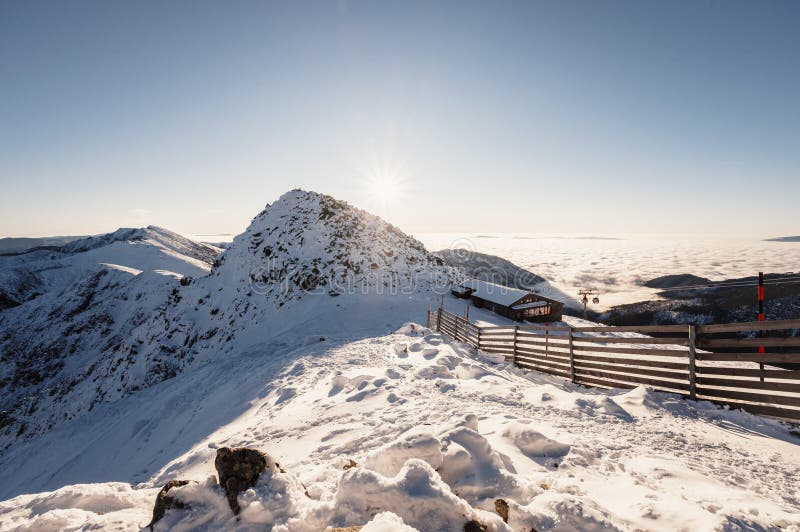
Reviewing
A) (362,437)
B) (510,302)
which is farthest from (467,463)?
(510,302)

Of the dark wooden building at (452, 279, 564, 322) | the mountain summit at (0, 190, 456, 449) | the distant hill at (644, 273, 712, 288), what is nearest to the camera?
the mountain summit at (0, 190, 456, 449)

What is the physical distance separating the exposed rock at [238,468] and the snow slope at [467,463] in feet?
0.36

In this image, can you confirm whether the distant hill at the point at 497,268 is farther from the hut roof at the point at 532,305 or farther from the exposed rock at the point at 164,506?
the exposed rock at the point at 164,506

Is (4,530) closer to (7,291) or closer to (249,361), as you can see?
(249,361)

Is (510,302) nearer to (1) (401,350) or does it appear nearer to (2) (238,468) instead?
(1) (401,350)

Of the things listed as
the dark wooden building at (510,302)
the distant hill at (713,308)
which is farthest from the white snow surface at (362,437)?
the distant hill at (713,308)

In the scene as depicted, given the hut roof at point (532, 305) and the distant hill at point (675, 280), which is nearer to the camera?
the hut roof at point (532, 305)

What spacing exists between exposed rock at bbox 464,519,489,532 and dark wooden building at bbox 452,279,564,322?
30.9 m

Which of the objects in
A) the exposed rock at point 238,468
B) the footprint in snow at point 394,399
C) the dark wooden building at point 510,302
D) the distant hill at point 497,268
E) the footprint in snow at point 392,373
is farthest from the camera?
the distant hill at point 497,268

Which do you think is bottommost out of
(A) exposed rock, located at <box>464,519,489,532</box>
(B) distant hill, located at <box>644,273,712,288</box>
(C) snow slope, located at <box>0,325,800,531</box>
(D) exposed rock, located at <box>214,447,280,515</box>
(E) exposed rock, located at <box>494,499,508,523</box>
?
(B) distant hill, located at <box>644,273,712,288</box>

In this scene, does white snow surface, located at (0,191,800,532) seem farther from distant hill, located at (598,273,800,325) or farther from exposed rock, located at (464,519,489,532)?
distant hill, located at (598,273,800,325)

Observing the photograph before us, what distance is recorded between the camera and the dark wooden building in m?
32.4

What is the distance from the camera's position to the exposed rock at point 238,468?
3.05m

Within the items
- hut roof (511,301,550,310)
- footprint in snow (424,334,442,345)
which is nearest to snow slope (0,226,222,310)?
hut roof (511,301,550,310)
